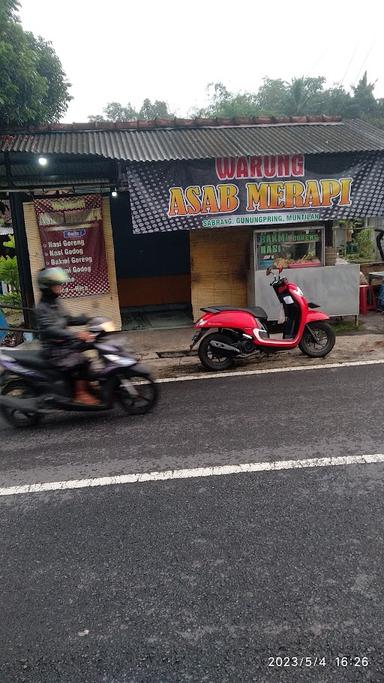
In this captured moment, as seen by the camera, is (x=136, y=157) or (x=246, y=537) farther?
(x=136, y=157)

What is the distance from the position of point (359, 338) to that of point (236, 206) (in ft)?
10.5

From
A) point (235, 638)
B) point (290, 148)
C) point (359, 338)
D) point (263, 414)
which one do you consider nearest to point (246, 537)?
point (235, 638)

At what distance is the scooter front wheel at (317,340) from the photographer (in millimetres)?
7855

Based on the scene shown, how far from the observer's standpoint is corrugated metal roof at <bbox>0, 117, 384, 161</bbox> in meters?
8.44

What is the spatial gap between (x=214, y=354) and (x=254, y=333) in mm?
664

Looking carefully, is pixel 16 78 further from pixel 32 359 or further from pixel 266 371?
pixel 266 371

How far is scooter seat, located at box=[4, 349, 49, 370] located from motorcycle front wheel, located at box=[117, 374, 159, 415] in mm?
843

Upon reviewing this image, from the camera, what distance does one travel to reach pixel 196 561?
307 centimetres

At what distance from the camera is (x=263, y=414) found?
5.46 meters

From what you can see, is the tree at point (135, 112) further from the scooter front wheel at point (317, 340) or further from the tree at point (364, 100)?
the scooter front wheel at point (317, 340)

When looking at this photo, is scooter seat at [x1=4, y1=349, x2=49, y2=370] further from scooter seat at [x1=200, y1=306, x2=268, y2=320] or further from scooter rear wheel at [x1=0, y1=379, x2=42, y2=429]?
scooter seat at [x1=200, y1=306, x2=268, y2=320]

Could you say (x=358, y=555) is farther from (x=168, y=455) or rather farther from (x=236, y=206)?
(x=236, y=206)

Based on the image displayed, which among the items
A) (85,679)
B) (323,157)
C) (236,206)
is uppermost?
(323,157)

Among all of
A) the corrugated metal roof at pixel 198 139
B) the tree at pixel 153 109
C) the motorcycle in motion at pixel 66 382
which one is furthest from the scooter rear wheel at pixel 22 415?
the tree at pixel 153 109
